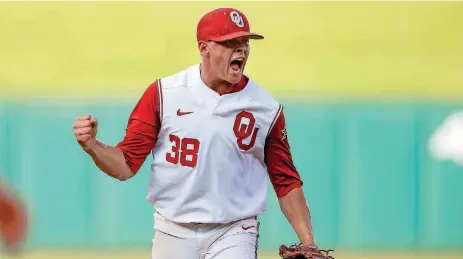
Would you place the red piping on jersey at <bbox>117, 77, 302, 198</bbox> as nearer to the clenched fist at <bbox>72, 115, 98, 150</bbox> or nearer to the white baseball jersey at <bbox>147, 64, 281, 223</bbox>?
the white baseball jersey at <bbox>147, 64, 281, 223</bbox>

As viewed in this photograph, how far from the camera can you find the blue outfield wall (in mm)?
7867

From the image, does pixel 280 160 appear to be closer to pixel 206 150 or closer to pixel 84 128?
pixel 206 150

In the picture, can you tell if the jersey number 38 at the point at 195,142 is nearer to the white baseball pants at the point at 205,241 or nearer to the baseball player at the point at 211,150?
the baseball player at the point at 211,150

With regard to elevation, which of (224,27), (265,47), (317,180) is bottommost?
(317,180)

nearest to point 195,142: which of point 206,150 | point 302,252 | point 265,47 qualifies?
point 206,150

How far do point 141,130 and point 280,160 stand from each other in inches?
23.4

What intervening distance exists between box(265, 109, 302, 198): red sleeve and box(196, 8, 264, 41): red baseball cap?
1.32ft

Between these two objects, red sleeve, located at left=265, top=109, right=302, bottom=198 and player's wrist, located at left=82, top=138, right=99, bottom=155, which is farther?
red sleeve, located at left=265, top=109, right=302, bottom=198

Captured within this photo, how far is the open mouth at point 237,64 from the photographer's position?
494 cm

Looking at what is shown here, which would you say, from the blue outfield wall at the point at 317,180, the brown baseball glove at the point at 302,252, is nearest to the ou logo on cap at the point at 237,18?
the brown baseball glove at the point at 302,252

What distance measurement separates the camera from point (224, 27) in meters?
4.91

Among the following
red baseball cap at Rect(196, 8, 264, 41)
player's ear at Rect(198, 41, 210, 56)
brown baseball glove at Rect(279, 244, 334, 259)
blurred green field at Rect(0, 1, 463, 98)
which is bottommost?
brown baseball glove at Rect(279, 244, 334, 259)

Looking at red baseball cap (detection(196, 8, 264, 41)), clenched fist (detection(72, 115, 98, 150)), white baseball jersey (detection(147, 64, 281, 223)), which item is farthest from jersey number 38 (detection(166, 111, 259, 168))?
clenched fist (detection(72, 115, 98, 150))

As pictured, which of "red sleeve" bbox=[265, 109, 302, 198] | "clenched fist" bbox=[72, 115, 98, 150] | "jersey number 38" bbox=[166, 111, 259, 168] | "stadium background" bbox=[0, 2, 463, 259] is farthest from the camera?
"stadium background" bbox=[0, 2, 463, 259]
